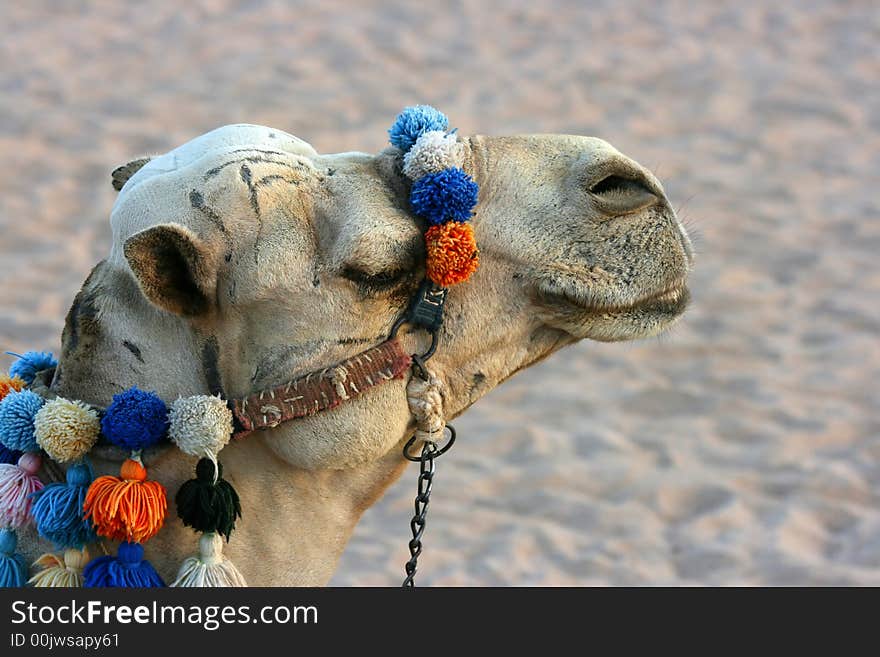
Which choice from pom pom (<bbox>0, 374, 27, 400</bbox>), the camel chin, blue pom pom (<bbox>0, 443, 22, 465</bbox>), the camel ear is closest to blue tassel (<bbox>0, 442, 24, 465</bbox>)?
blue pom pom (<bbox>0, 443, 22, 465</bbox>)

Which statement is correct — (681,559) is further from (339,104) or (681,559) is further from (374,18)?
(374,18)

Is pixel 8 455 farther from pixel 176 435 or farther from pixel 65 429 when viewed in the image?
pixel 176 435

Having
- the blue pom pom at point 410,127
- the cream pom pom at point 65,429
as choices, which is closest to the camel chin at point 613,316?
the blue pom pom at point 410,127

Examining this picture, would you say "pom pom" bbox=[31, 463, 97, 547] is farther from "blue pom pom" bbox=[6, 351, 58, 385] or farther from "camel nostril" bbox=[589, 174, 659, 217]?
"camel nostril" bbox=[589, 174, 659, 217]

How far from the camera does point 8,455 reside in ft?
8.21

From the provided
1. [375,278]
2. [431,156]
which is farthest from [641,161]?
[375,278]

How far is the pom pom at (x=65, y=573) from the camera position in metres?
2.36

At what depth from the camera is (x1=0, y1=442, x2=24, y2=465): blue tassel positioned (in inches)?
98.2

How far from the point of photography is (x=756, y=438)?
21.5 ft

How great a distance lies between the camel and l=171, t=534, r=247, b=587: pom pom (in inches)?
3.1

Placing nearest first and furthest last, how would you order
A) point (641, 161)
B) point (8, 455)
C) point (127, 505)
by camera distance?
point (127, 505) < point (8, 455) < point (641, 161)

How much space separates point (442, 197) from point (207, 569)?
2.84 feet

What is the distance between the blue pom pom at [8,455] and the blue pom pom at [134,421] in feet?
0.88

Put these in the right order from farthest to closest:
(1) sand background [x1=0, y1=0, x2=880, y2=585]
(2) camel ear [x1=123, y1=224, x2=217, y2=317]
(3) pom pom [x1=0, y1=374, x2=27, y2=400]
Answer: (1) sand background [x1=0, y1=0, x2=880, y2=585]
(3) pom pom [x1=0, y1=374, x2=27, y2=400]
(2) camel ear [x1=123, y1=224, x2=217, y2=317]
